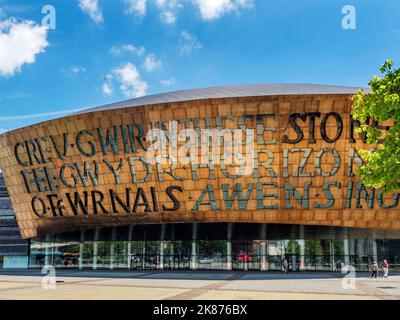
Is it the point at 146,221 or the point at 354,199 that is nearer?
the point at 354,199

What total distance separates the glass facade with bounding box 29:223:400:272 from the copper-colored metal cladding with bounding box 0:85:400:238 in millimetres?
4092

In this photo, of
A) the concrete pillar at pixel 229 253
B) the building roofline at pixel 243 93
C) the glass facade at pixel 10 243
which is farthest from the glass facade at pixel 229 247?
the building roofline at pixel 243 93

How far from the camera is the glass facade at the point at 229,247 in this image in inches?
1630

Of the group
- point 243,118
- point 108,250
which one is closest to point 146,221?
point 108,250

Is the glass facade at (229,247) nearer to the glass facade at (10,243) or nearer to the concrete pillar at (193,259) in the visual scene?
the concrete pillar at (193,259)

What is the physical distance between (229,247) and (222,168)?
11.8 metres

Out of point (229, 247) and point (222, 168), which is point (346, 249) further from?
point (222, 168)

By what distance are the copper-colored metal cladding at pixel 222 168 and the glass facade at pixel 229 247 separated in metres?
4.09

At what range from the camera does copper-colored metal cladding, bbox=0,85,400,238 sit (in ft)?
111

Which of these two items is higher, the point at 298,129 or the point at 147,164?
the point at 298,129

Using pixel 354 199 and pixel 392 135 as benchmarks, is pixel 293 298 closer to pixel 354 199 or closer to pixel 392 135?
pixel 392 135

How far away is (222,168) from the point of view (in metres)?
35.2

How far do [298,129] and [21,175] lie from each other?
27.2 meters
